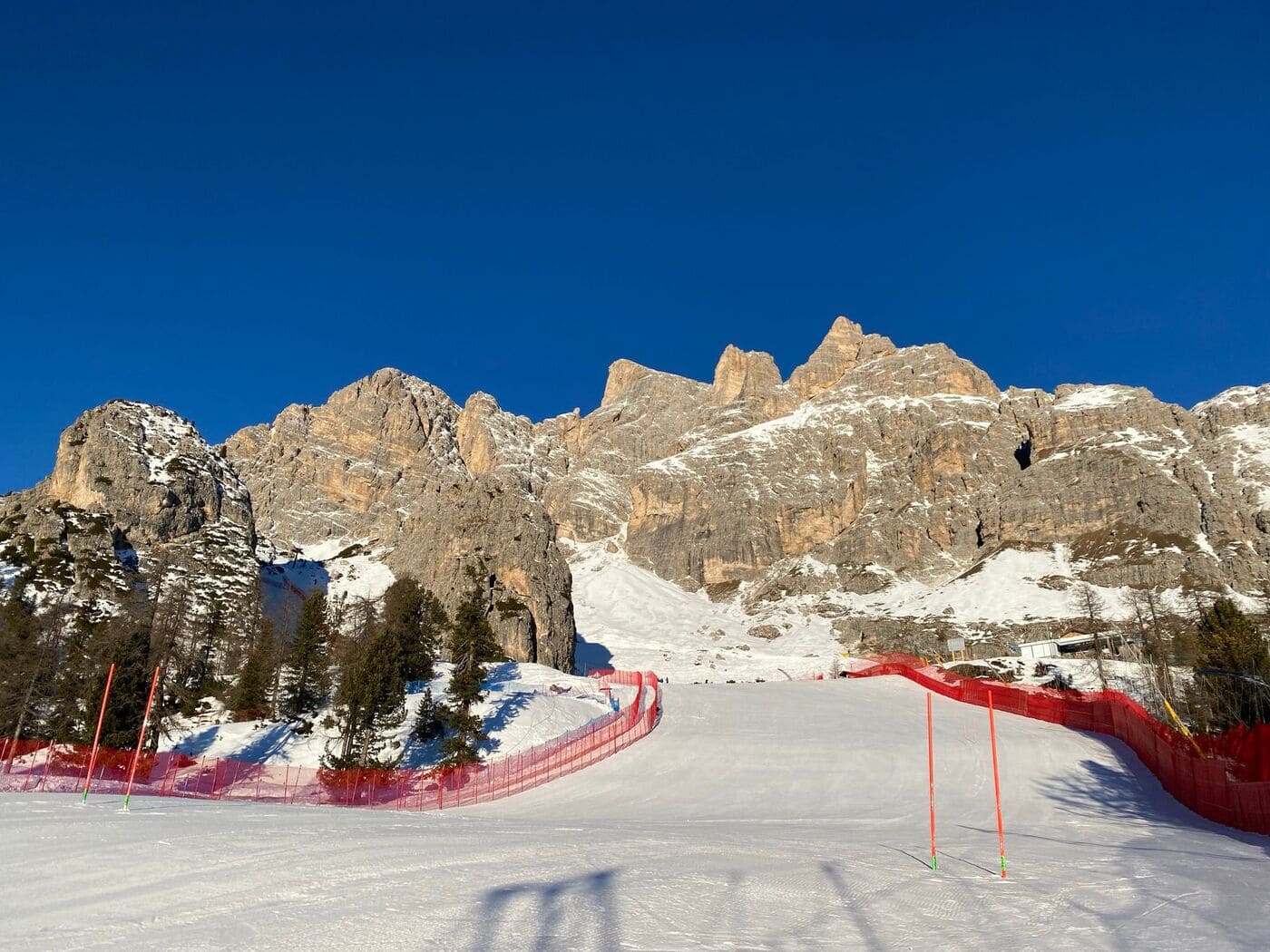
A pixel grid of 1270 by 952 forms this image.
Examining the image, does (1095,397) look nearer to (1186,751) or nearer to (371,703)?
(1186,751)

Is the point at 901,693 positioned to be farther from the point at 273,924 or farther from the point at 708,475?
the point at 708,475

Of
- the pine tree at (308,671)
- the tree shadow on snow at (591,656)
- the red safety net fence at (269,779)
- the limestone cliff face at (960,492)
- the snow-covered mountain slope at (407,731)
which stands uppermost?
the limestone cliff face at (960,492)

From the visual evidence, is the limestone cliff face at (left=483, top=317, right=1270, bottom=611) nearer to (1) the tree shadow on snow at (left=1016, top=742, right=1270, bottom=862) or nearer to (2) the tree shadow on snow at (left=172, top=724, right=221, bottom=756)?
(1) the tree shadow on snow at (left=1016, top=742, right=1270, bottom=862)

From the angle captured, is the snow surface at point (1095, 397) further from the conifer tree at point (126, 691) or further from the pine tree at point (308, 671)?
the conifer tree at point (126, 691)

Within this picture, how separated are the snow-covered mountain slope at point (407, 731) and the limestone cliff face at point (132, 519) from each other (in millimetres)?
28733

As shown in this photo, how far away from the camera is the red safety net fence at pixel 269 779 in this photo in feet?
87.6

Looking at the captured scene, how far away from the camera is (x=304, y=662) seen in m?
40.1

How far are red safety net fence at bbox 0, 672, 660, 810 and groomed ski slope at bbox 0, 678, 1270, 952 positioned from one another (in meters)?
6.88

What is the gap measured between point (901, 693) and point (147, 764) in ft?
130

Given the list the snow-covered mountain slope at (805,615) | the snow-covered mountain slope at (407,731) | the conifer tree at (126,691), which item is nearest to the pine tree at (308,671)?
the snow-covered mountain slope at (407,731)

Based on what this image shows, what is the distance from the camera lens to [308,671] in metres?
39.6

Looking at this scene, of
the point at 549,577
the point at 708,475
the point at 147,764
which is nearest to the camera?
the point at 147,764

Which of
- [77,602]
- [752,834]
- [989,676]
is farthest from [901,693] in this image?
[77,602]

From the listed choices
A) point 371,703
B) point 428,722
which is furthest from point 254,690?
point 371,703
